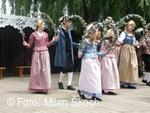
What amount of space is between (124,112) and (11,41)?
8507 millimetres

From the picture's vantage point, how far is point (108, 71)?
1041cm

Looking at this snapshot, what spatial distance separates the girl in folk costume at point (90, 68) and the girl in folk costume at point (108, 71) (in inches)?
35.2

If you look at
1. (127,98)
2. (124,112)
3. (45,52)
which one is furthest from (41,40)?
(124,112)

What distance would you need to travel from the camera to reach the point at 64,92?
34.9 ft

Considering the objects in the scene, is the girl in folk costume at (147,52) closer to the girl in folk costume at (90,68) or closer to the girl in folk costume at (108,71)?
the girl in folk costume at (108,71)

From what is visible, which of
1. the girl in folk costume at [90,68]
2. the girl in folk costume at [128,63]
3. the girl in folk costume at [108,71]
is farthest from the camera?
the girl in folk costume at [128,63]

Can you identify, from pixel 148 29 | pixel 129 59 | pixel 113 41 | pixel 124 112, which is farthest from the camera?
pixel 148 29

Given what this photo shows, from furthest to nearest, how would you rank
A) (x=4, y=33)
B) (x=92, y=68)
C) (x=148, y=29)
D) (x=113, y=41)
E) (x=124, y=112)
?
(x=4, y=33), (x=148, y=29), (x=113, y=41), (x=92, y=68), (x=124, y=112)

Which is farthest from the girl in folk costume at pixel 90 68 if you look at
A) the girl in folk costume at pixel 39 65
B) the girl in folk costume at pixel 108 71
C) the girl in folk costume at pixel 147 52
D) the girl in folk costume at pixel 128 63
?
the girl in folk costume at pixel 147 52

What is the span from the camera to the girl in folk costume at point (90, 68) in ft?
30.3

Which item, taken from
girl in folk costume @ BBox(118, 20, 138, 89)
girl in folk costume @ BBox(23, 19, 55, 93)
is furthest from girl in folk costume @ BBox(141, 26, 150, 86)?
girl in folk costume @ BBox(23, 19, 55, 93)

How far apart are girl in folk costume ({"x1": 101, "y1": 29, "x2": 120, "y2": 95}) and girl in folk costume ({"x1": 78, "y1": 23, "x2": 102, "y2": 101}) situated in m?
0.89

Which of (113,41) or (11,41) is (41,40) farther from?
(11,41)

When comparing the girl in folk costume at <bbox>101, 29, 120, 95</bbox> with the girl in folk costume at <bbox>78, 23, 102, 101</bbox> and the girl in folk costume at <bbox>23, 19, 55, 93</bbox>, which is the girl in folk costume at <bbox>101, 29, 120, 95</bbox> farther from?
the girl in folk costume at <bbox>23, 19, 55, 93</bbox>
